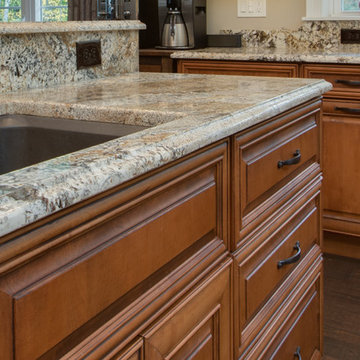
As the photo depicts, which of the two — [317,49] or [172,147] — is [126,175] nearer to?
[172,147]

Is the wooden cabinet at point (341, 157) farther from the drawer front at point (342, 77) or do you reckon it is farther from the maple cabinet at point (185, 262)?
the maple cabinet at point (185, 262)

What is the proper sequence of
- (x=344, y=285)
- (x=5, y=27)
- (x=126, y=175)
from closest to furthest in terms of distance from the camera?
(x=126, y=175) < (x=5, y=27) < (x=344, y=285)

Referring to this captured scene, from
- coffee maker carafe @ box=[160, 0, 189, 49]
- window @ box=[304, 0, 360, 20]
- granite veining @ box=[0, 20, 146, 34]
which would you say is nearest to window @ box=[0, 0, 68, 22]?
granite veining @ box=[0, 20, 146, 34]

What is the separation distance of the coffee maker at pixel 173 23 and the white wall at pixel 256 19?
0.34 feet

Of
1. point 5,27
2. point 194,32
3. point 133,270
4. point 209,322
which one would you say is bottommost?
point 209,322

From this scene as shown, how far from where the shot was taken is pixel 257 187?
1243 millimetres

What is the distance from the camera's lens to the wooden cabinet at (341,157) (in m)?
2.75

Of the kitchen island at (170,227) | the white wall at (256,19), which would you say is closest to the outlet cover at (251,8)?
the white wall at (256,19)

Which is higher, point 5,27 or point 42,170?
point 5,27

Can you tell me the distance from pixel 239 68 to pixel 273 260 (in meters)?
1.86

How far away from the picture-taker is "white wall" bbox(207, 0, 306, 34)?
3.51 m

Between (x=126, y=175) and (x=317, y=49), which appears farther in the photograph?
(x=317, y=49)

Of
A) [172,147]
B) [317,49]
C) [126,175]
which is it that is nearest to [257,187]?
[172,147]

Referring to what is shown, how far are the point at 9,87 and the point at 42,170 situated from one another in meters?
0.81
